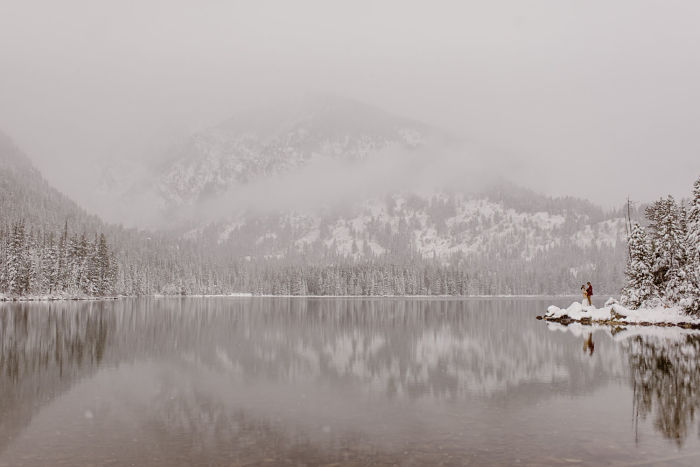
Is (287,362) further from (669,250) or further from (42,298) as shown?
(42,298)

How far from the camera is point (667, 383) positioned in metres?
25.4

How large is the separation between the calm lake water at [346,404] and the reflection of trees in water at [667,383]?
100 millimetres

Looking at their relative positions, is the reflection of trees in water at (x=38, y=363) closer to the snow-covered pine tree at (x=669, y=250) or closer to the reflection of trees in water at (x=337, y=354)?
the reflection of trees in water at (x=337, y=354)

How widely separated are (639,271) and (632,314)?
249 inches

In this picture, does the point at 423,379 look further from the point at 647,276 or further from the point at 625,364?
the point at 647,276

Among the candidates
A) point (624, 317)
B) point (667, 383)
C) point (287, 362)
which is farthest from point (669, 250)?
point (287, 362)

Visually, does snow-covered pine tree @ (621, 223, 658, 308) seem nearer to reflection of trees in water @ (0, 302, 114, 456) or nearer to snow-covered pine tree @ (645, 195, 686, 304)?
snow-covered pine tree @ (645, 195, 686, 304)

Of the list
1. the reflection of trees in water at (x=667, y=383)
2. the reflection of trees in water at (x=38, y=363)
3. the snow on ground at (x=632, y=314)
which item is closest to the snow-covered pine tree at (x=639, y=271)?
the snow on ground at (x=632, y=314)

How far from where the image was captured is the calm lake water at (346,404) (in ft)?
49.3

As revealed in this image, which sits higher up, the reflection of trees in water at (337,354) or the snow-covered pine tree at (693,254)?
the snow-covered pine tree at (693,254)

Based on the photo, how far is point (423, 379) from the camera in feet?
90.6

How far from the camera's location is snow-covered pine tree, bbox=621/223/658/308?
225 ft

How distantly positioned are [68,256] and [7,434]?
6101 inches

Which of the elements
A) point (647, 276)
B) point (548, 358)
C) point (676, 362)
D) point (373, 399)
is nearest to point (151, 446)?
point (373, 399)
